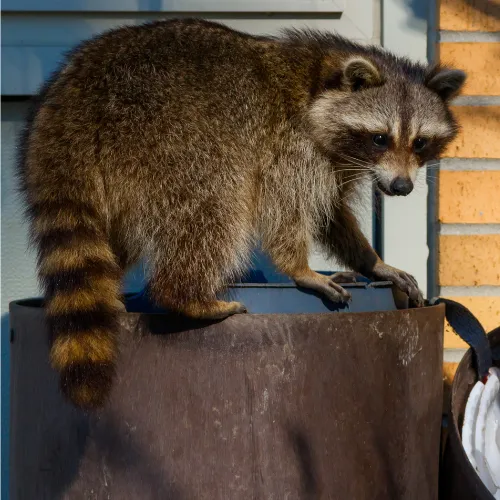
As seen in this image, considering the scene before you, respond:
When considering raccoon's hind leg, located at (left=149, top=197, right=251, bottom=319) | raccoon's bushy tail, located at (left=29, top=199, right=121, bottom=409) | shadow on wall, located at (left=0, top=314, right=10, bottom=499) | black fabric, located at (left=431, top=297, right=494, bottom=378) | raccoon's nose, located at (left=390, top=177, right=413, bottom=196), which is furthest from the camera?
shadow on wall, located at (left=0, top=314, right=10, bottom=499)

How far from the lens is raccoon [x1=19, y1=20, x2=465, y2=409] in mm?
1984

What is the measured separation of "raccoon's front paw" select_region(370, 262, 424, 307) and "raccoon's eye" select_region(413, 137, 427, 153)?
35cm

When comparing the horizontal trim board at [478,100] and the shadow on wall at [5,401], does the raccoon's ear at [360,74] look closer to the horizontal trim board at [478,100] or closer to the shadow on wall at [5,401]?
the horizontal trim board at [478,100]

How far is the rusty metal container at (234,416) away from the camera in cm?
184

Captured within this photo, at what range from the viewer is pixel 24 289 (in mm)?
3131

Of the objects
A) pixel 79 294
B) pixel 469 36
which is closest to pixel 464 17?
pixel 469 36

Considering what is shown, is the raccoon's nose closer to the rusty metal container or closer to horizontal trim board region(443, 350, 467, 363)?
the rusty metal container

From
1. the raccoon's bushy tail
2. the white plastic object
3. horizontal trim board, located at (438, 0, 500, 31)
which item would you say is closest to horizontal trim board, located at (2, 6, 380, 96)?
horizontal trim board, located at (438, 0, 500, 31)

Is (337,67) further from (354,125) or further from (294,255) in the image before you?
(294,255)

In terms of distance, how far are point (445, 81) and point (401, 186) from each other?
→ 0.39 m

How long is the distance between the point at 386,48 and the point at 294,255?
3.19ft

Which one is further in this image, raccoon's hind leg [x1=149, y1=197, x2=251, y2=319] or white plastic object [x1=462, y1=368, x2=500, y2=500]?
white plastic object [x1=462, y1=368, x2=500, y2=500]

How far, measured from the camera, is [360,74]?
8.12ft

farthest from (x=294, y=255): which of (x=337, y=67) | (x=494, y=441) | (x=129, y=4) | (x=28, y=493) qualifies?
(x=129, y=4)
